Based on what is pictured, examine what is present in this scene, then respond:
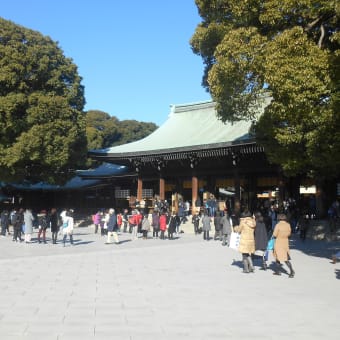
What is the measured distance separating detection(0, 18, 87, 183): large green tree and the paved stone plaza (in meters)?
11.8

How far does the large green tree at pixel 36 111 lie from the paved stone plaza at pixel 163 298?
11781mm

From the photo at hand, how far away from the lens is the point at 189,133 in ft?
94.7

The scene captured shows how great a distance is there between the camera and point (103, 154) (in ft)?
89.0

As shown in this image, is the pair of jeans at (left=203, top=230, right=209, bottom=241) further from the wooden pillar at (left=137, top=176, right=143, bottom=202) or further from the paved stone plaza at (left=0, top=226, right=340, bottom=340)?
the wooden pillar at (left=137, top=176, right=143, bottom=202)

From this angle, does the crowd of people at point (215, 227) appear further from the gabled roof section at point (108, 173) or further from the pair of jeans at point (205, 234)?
the gabled roof section at point (108, 173)

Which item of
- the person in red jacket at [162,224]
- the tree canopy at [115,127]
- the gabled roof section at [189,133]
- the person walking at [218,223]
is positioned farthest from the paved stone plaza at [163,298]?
the tree canopy at [115,127]

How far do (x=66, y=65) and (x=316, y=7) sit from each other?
18360mm

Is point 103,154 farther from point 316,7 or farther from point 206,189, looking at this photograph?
point 316,7

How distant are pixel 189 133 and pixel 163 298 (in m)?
21.8

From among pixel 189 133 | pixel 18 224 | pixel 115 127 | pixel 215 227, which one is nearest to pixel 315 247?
pixel 215 227

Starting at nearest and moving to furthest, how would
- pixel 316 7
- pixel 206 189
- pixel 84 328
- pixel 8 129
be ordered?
1. pixel 84 328
2. pixel 316 7
3. pixel 8 129
4. pixel 206 189

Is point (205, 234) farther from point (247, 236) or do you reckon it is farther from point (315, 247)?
point (247, 236)

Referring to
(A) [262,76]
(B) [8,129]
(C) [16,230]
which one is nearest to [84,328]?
(A) [262,76]

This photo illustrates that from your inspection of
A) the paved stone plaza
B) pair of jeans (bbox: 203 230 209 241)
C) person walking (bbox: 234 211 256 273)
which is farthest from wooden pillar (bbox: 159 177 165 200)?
person walking (bbox: 234 211 256 273)
